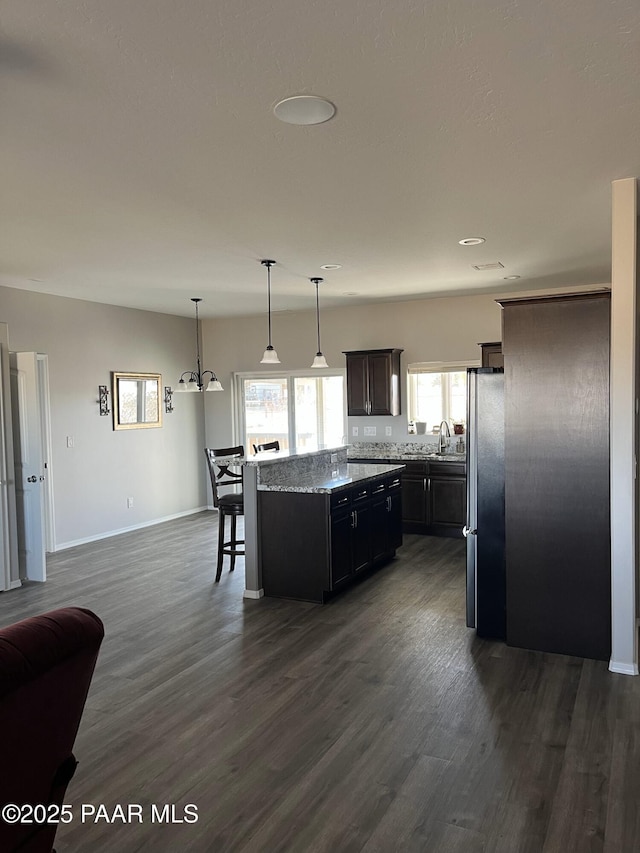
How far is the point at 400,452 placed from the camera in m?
7.80

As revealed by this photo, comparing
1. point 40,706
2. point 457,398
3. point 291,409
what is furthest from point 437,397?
point 40,706

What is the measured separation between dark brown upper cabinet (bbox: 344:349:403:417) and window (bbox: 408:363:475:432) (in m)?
0.24

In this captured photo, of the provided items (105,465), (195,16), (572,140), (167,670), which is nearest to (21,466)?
(105,465)

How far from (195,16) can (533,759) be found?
3.11 meters

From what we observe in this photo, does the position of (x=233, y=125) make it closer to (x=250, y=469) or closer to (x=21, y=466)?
(x=250, y=469)

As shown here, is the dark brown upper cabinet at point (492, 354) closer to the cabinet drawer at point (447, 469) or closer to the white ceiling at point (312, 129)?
the cabinet drawer at point (447, 469)

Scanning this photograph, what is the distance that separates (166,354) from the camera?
28.1 feet

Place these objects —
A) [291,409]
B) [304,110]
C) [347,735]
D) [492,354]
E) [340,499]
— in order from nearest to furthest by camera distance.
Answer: [304,110]
[347,735]
[340,499]
[492,354]
[291,409]

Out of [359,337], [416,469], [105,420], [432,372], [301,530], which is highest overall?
[359,337]

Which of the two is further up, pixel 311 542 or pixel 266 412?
pixel 266 412

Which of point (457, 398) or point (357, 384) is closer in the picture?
point (457, 398)

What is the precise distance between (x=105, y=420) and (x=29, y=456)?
6.09 ft

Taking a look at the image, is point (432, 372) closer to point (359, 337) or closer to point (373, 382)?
point (373, 382)

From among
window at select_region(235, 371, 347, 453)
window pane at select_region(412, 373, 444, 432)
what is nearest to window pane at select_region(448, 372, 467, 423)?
window pane at select_region(412, 373, 444, 432)
